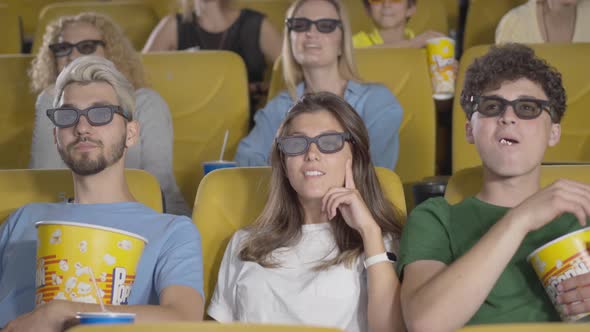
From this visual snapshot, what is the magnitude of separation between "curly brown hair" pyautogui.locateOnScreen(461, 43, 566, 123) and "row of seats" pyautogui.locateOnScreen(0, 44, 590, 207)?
1.22 metres

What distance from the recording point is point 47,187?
9.18ft

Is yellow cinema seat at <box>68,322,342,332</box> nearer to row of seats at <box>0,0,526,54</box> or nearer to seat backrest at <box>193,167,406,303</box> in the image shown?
seat backrest at <box>193,167,406,303</box>

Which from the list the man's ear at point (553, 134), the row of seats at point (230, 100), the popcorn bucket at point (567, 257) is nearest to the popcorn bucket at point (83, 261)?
the popcorn bucket at point (567, 257)

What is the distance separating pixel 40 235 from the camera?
83.4 inches

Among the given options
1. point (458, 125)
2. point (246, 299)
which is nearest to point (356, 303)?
point (246, 299)

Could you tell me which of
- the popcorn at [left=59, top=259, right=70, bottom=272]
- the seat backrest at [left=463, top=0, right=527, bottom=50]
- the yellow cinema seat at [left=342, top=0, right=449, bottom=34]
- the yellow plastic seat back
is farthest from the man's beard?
the seat backrest at [left=463, top=0, right=527, bottom=50]

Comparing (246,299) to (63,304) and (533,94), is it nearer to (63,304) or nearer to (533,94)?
(63,304)

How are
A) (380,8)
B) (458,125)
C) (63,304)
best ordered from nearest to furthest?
(63,304), (458,125), (380,8)

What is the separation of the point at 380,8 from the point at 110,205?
83.5 inches

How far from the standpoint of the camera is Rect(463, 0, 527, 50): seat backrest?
4.88 meters

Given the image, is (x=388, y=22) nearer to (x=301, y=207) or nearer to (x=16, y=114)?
(x=16, y=114)

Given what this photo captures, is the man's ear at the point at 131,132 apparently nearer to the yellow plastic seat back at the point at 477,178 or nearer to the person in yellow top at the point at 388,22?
the yellow plastic seat back at the point at 477,178

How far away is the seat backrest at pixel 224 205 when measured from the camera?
2676 millimetres

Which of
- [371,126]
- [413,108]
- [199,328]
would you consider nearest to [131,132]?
[371,126]
